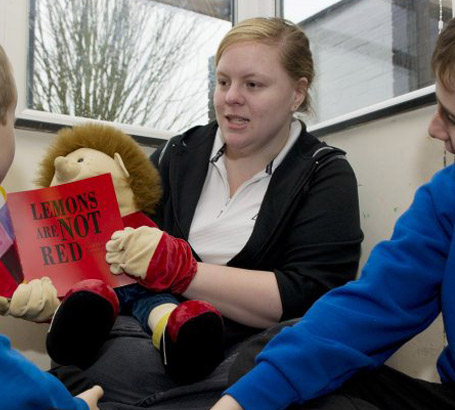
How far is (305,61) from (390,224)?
378 millimetres

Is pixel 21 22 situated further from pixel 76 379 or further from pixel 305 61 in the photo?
pixel 76 379

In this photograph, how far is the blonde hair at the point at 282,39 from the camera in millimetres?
1139

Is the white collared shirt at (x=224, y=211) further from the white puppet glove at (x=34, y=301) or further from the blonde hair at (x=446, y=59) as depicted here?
the blonde hair at (x=446, y=59)

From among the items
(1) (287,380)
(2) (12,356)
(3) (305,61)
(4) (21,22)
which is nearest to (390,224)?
(3) (305,61)

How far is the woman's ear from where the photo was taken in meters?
1.18

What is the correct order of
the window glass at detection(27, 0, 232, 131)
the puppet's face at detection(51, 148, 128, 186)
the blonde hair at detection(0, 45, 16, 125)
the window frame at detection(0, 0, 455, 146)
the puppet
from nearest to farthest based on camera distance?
1. the blonde hair at detection(0, 45, 16, 125)
2. the puppet
3. the puppet's face at detection(51, 148, 128, 186)
4. the window frame at detection(0, 0, 455, 146)
5. the window glass at detection(27, 0, 232, 131)

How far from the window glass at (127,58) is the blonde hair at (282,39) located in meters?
0.46

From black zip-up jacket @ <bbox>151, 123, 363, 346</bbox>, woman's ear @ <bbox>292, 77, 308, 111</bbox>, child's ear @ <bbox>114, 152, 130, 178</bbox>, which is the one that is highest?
woman's ear @ <bbox>292, 77, 308, 111</bbox>

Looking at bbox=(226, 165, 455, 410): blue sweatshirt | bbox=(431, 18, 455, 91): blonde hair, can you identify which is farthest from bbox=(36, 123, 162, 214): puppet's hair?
bbox=(431, 18, 455, 91): blonde hair

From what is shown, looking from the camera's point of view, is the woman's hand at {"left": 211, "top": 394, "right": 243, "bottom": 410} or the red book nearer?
the woman's hand at {"left": 211, "top": 394, "right": 243, "bottom": 410}

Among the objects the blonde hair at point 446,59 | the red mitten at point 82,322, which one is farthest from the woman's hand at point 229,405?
the blonde hair at point 446,59

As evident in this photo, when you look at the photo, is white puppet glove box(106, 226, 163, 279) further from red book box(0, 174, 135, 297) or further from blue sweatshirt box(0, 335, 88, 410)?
blue sweatshirt box(0, 335, 88, 410)

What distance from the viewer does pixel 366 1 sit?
1.34 metres

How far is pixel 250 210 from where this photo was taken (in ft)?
3.57
